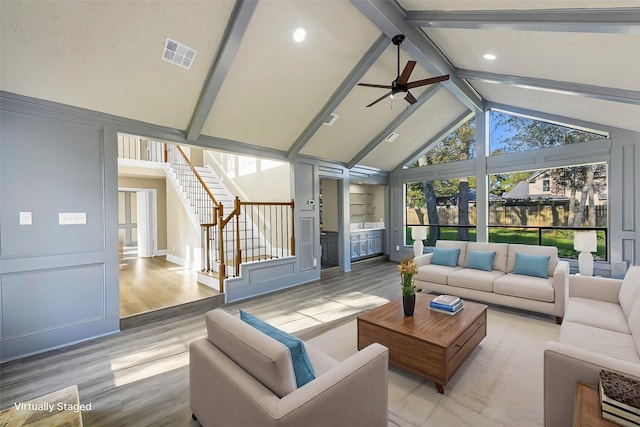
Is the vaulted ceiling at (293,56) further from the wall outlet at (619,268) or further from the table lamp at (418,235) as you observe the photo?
the table lamp at (418,235)

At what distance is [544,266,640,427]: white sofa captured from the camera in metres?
1.52

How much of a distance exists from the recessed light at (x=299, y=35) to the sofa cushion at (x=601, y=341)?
162 inches

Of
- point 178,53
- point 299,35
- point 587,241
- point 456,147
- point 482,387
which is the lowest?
point 482,387

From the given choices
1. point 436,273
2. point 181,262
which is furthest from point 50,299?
point 436,273

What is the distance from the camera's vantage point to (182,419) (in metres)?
1.95

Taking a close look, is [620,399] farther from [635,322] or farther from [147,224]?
[147,224]

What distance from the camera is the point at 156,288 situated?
4750 millimetres

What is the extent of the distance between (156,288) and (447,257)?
5.13 metres

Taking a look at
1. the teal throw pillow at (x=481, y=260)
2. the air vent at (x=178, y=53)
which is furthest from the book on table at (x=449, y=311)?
the air vent at (x=178, y=53)

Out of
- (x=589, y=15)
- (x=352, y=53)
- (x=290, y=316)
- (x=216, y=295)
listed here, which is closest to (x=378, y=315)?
(x=290, y=316)

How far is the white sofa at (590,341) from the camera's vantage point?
152 cm

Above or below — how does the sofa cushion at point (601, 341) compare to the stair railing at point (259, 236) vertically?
below

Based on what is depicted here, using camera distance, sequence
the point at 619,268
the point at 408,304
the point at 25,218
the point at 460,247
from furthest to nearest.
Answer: the point at 460,247 < the point at 619,268 < the point at 25,218 < the point at 408,304

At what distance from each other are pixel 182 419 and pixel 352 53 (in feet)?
14.8
